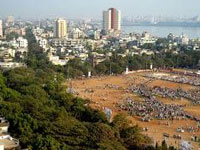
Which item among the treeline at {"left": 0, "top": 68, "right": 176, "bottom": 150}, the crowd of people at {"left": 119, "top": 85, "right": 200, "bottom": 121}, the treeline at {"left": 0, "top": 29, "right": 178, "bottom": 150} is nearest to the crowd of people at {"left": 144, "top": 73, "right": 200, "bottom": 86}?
the crowd of people at {"left": 119, "top": 85, "right": 200, "bottom": 121}

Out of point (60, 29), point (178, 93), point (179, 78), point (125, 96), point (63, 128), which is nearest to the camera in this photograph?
point (63, 128)

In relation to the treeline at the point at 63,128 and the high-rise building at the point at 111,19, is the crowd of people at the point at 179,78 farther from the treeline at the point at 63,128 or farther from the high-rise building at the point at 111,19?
the high-rise building at the point at 111,19

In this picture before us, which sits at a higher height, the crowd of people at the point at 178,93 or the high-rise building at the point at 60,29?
the high-rise building at the point at 60,29

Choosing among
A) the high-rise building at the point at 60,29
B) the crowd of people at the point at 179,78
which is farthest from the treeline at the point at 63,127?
the high-rise building at the point at 60,29

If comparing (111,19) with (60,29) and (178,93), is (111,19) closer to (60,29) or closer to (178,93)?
(60,29)

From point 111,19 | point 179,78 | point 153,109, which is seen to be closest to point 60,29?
point 111,19

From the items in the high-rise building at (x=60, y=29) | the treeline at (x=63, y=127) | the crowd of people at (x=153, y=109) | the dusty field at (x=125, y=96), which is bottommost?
the dusty field at (x=125, y=96)
